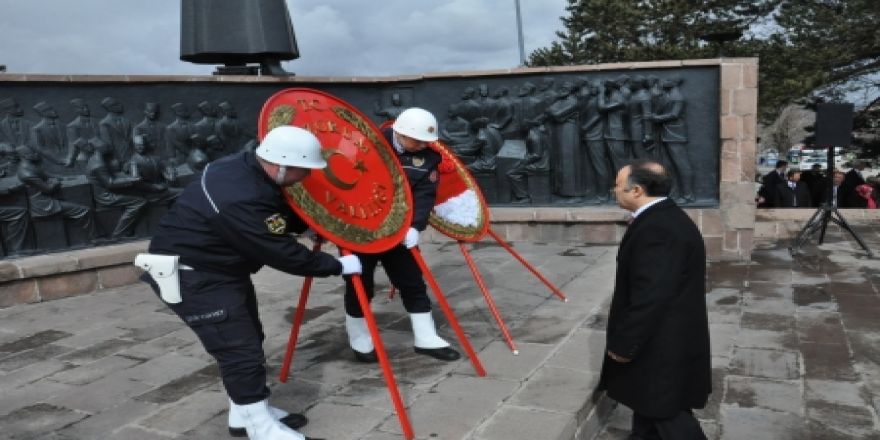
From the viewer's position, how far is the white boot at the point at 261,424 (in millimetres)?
3330

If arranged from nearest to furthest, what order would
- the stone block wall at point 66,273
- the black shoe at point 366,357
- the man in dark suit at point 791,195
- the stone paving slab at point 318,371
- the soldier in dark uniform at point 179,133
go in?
the stone paving slab at point 318,371 → the black shoe at point 366,357 → the stone block wall at point 66,273 → the soldier in dark uniform at point 179,133 → the man in dark suit at point 791,195

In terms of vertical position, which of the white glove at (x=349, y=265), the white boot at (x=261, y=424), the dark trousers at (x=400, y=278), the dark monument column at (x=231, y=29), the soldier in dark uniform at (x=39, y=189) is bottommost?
the white boot at (x=261, y=424)

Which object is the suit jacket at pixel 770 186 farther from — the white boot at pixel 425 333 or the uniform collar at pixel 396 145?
the uniform collar at pixel 396 145

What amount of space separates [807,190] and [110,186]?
11290 millimetres

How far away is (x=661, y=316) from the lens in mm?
3115

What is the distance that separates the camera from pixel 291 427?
3.68 meters

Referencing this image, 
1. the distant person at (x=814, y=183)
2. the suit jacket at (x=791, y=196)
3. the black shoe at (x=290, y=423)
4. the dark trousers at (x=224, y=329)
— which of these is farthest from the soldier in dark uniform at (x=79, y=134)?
the distant person at (x=814, y=183)

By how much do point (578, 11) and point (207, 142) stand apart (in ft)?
86.4

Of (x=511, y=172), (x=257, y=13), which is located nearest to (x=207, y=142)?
(x=257, y=13)

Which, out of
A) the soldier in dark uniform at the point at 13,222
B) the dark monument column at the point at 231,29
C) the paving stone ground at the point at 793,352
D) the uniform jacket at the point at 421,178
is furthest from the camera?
the dark monument column at the point at 231,29

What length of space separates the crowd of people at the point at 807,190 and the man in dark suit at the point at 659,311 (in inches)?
373

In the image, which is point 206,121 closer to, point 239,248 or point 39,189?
point 39,189

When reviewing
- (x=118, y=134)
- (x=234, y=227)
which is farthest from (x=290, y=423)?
(x=118, y=134)

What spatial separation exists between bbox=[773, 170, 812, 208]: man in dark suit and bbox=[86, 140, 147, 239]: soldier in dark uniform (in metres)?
10.3
